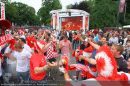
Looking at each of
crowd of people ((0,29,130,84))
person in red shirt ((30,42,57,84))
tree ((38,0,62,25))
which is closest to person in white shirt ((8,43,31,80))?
crowd of people ((0,29,130,84))

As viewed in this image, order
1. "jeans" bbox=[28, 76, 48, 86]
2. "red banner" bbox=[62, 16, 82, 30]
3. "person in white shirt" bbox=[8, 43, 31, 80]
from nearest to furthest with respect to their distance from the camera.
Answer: "jeans" bbox=[28, 76, 48, 86] → "person in white shirt" bbox=[8, 43, 31, 80] → "red banner" bbox=[62, 16, 82, 30]

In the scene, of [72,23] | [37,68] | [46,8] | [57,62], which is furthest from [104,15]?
[57,62]

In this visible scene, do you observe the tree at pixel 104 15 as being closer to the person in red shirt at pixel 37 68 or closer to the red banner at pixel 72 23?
the red banner at pixel 72 23

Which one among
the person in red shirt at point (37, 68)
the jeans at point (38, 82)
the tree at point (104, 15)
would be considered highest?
the tree at point (104, 15)

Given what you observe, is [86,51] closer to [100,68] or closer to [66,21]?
[100,68]

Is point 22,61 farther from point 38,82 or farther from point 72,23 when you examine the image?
point 72,23

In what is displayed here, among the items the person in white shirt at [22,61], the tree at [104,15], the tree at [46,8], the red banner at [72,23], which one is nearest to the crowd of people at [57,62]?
the person in white shirt at [22,61]

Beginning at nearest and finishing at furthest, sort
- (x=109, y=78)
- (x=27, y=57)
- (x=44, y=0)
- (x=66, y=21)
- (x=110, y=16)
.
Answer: (x=109, y=78) → (x=27, y=57) → (x=66, y=21) → (x=110, y=16) → (x=44, y=0)

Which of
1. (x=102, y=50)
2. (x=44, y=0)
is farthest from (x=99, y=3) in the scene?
(x=102, y=50)

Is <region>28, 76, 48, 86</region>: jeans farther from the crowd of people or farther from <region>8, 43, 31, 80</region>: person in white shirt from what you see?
<region>8, 43, 31, 80</region>: person in white shirt

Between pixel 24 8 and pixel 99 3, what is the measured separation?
216 feet

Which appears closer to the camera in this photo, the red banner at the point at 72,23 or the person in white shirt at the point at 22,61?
the person in white shirt at the point at 22,61

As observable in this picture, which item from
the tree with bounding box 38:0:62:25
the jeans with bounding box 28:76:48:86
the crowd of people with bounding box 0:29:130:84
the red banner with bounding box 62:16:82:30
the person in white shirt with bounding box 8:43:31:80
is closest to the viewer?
the crowd of people with bounding box 0:29:130:84

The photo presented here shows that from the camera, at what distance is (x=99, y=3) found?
66500 mm
